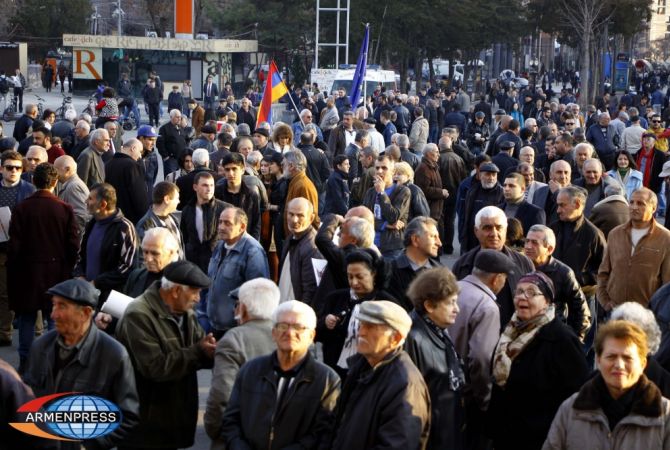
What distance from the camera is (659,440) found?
5379 millimetres

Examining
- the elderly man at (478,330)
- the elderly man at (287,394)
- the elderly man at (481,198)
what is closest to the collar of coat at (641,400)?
the elderly man at (287,394)

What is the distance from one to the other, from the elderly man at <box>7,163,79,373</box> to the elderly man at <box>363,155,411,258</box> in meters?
3.10

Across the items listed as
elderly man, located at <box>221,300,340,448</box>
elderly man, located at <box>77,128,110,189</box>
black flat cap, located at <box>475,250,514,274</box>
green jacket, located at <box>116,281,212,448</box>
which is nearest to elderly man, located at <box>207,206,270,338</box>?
green jacket, located at <box>116,281,212,448</box>

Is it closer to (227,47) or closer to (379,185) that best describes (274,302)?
(379,185)

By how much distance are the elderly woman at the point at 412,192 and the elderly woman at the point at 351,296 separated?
454 cm

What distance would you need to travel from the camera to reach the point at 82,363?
5.95 m

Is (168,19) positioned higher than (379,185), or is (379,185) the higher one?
(168,19)

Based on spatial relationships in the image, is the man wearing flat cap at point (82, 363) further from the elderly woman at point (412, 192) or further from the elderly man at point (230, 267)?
the elderly woman at point (412, 192)

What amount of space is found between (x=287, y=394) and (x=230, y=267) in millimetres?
3051

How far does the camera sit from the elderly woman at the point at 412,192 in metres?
12.2

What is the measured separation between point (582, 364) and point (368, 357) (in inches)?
53.5

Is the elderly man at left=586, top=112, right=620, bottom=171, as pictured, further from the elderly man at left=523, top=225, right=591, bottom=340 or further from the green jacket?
the green jacket

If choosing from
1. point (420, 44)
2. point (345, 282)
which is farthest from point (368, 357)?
point (420, 44)

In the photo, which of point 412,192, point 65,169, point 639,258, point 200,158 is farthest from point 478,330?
point 200,158
